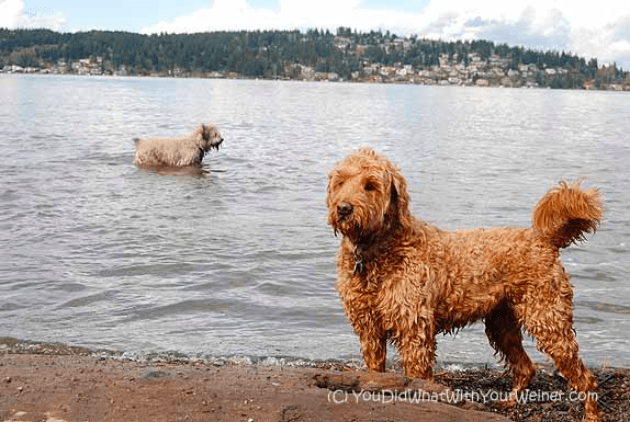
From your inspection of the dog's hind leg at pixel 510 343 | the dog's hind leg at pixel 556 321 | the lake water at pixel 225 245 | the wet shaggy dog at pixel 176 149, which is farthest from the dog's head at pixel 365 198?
the wet shaggy dog at pixel 176 149

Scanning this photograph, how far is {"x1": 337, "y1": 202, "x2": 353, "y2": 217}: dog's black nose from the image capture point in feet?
18.2

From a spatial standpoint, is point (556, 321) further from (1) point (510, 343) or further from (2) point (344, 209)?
(2) point (344, 209)

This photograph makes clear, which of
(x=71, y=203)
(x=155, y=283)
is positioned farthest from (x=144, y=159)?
(x=155, y=283)

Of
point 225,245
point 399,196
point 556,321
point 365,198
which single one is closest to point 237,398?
point 365,198

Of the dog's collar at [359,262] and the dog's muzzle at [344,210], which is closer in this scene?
the dog's muzzle at [344,210]

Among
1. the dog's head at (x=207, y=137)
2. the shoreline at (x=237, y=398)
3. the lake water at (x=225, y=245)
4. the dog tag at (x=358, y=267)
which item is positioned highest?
the dog tag at (x=358, y=267)

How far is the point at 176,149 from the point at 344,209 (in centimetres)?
2001

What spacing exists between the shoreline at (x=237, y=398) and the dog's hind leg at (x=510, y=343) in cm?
31

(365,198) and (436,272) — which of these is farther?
(436,272)

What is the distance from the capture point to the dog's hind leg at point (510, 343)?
666cm

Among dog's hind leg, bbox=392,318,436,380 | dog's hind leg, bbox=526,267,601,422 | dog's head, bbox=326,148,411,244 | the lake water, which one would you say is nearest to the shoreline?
dog's hind leg, bbox=392,318,436,380

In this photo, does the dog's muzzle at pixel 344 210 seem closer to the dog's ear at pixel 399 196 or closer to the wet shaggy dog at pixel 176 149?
the dog's ear at pixel 399 196

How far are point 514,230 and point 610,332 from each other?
467 cm

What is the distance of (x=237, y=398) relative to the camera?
534cm
